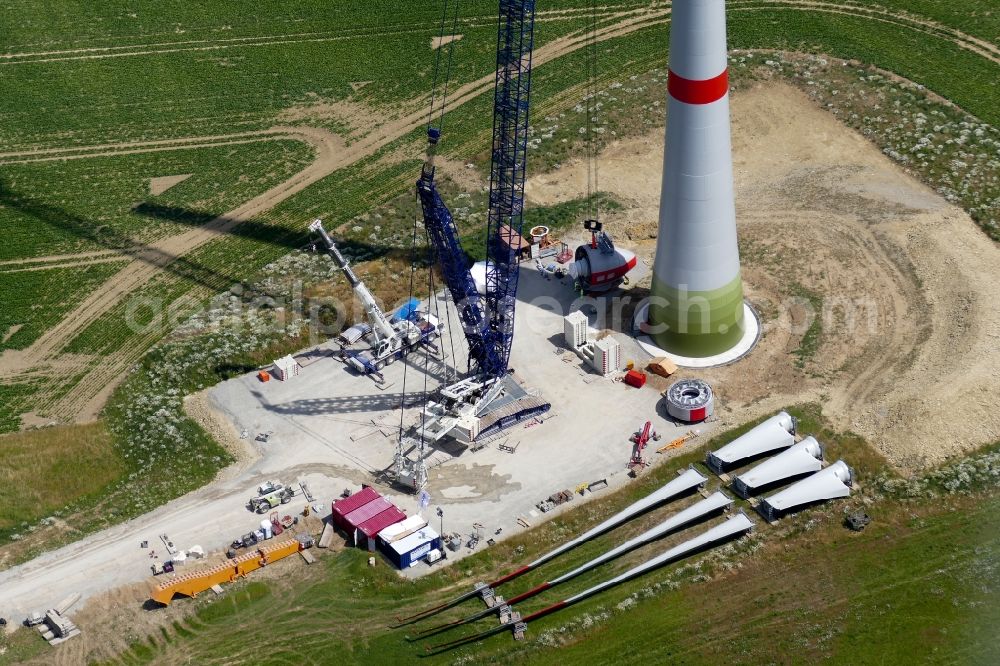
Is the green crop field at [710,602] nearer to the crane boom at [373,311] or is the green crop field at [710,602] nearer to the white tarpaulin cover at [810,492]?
the white tarpaulin cover at [810,492]

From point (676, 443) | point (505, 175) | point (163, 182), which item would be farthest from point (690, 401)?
point (163, 182)

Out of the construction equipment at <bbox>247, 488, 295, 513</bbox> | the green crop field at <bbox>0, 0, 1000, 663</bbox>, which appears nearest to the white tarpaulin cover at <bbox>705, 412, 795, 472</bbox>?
the green crop field at <bbox>0, 0, 1000, 663</bbox>

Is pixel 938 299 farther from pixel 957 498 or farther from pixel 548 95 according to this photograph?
pixel 548 95

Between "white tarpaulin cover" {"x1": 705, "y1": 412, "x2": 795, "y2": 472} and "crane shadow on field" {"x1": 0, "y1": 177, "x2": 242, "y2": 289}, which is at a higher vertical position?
"crane shadow on field" {"x1": 0, "y1": 177, "x2": 242, "y2": 289}

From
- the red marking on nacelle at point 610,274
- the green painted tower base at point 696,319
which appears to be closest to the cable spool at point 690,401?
the green painted tower base at point 696,319

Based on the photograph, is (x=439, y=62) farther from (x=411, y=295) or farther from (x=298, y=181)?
(x=411, y=295)

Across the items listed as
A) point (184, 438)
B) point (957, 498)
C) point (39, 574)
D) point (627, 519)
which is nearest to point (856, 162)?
point (957, 498)

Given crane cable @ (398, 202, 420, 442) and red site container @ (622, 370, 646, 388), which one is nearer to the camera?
crane cable @ (398, 202, 420, 442)

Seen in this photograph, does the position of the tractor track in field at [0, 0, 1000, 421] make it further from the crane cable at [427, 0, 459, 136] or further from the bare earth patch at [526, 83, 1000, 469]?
the bare earth patch at [526, 83, 1000, 469]

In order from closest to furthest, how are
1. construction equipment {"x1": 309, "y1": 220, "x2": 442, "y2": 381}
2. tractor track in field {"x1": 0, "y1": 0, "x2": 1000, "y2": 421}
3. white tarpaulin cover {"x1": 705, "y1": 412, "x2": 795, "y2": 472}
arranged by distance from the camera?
white tarpaulin cover {"x1": 705, "y1": 412, "x2": 795, "y2": 472} → construction equipment {"x1": 309, "y1": 220, "x2": 442, "y2": 381} → tractor track in field {"x1": 0, "y1": 0, "x2": 1000, "y2": 421}
